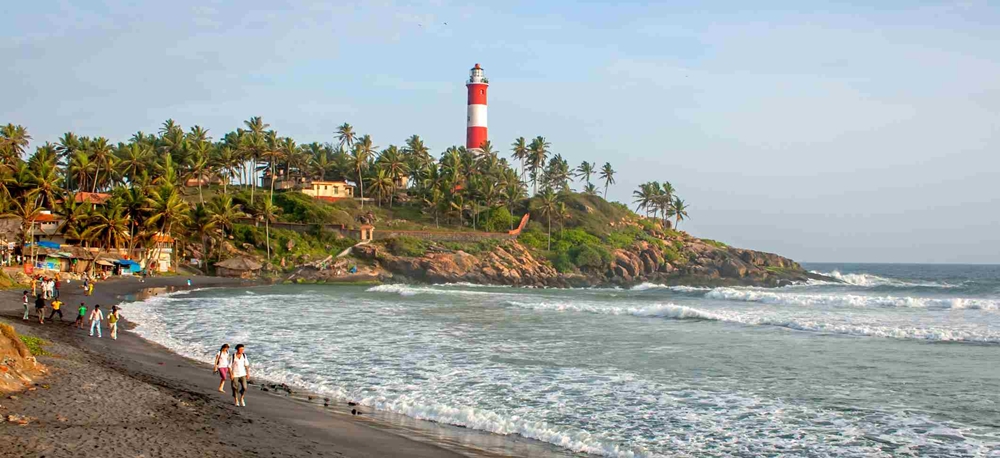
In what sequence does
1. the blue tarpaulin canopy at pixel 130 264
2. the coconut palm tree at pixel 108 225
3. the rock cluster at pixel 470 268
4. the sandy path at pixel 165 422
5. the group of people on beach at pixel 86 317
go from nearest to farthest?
the sandy path at pixel 165 422 → the group of people on beach at pixel 86 317 → the blue tarpaulin canopy at pixel 130 264 → the coconut palm tree at pixel 108 225 → the rock cluster at pixel 470 268

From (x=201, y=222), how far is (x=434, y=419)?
59103 millimetres

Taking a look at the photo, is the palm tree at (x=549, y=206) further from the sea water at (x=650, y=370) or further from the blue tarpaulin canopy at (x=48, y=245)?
the blue tarpaulin canopy at (x=48, y=245)

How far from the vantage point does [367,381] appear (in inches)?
749

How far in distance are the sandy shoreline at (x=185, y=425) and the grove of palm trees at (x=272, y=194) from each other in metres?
43.5

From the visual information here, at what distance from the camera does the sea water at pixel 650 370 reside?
13.8m

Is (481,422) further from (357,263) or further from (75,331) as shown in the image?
(357,263)

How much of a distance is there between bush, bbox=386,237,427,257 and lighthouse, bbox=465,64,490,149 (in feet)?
75.5

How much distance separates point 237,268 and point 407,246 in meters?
16.9

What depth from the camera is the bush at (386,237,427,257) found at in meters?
73.6

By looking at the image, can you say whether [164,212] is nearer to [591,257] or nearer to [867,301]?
[591,257]

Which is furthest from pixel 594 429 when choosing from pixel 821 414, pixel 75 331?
pixel 75 331

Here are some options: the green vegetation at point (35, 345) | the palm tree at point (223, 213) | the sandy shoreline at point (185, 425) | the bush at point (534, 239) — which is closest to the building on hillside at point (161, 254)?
the palm tree at point (223, 213)

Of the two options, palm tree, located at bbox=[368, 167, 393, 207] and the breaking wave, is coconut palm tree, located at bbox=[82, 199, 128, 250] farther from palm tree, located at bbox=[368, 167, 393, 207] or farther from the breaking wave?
the breaking wave

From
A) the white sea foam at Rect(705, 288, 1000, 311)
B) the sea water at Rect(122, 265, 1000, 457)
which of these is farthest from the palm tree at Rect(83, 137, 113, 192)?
the white sea foam at Rect(705, 288, 1000, 311)
